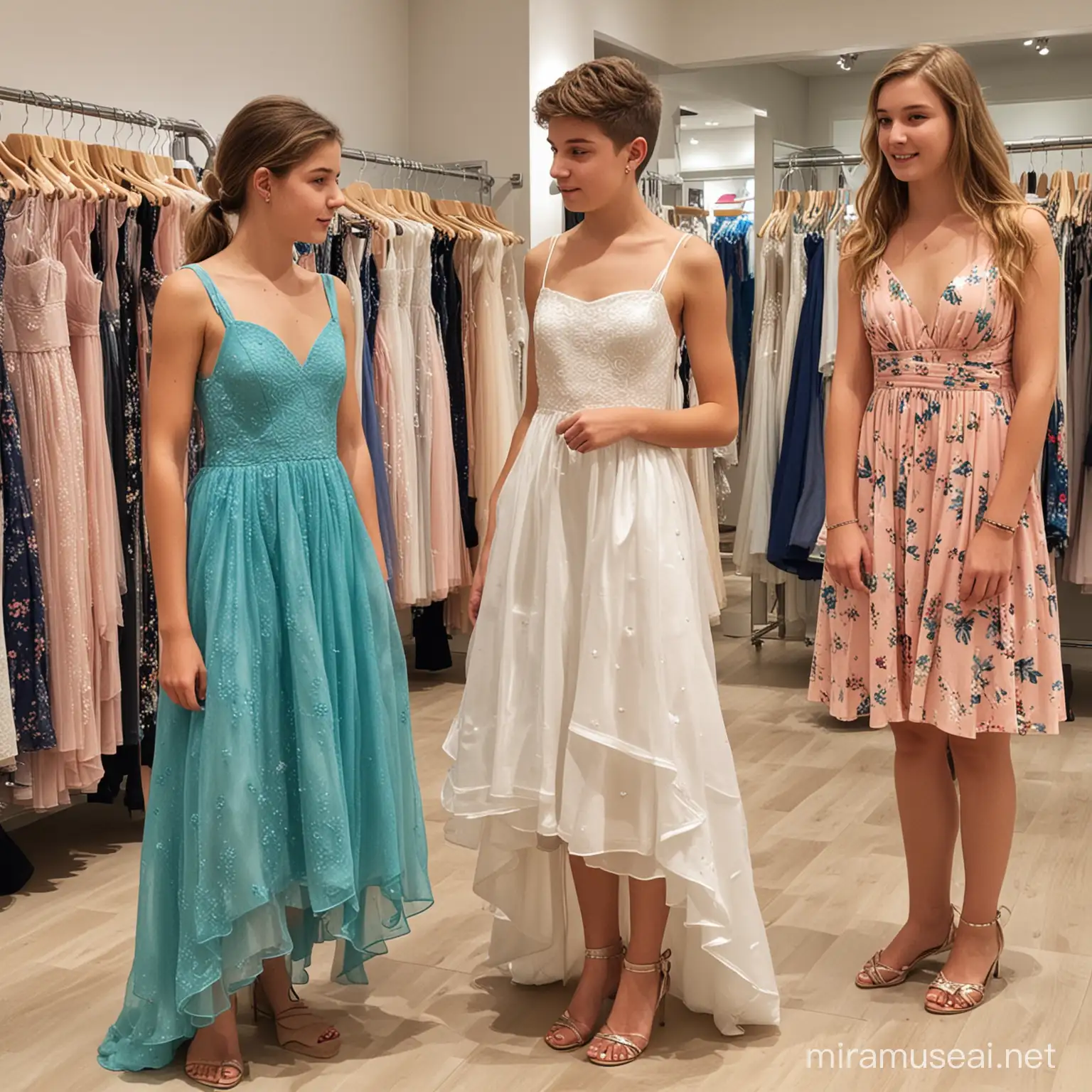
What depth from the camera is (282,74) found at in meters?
4.73

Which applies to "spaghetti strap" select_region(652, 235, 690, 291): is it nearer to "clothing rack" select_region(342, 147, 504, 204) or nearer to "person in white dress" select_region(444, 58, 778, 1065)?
"person in white dress" select_region(444, 58, 778, 1065)

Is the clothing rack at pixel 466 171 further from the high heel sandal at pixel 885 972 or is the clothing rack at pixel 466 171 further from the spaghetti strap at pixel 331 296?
the high heel sandal at pixel 885 972

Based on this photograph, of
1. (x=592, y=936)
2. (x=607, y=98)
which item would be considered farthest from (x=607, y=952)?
(x=607, y=98)

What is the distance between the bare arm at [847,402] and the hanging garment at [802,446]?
2.26 metres

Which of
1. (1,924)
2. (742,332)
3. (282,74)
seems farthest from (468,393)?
(1,924)

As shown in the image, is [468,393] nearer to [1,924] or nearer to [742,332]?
[742,332]

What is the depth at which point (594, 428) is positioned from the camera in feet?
7.14

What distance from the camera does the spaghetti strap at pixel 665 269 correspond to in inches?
88.7

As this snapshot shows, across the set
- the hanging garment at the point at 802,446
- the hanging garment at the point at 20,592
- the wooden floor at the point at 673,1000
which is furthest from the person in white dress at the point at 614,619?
the hanging garment at the point at 802,446

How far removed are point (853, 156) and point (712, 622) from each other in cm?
233

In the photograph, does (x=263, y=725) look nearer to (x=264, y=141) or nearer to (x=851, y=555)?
(x=264, y=141)

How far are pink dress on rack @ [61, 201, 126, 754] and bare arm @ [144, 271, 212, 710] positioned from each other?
1.12 metres

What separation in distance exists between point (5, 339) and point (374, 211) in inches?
65.8

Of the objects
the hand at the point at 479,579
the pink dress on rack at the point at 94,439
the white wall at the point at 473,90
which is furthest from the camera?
the white wall at the point at 473,90
